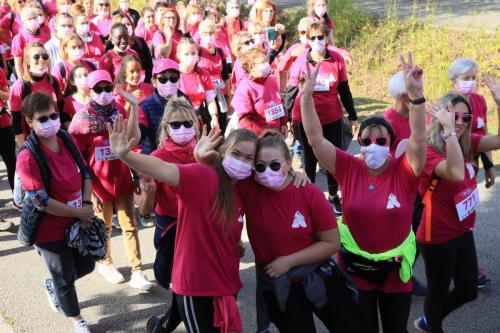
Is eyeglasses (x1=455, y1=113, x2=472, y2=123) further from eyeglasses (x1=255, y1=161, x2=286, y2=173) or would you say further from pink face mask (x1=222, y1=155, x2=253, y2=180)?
pink face mask (x1=222, y1=155, x2=253, y2=180)

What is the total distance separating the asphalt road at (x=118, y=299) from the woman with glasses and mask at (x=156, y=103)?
1271 millimetres

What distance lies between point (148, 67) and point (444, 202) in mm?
5611

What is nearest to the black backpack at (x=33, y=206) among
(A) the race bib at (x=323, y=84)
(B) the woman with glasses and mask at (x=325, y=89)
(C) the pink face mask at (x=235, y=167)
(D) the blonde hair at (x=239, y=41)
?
(C) the pink face mask at (x=235, y=167)

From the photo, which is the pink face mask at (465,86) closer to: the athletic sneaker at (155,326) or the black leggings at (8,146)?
the athletic sneaker at (155,326)

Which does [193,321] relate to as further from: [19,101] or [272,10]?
[272,10]

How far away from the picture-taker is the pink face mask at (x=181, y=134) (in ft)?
14.2

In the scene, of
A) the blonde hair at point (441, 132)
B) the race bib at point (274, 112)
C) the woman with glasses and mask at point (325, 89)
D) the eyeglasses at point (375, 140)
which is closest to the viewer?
the eyeglasses at point (375, 140)

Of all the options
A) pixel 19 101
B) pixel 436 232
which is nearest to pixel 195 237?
pixel 436 232

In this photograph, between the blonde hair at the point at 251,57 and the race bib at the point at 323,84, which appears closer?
the blonde hair at the point at 251,57

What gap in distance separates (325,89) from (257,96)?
3.11 feet

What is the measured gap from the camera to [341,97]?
709 centimetres

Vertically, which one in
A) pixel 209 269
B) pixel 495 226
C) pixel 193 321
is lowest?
pixel 495 226

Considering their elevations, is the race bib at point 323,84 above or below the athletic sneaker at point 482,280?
above

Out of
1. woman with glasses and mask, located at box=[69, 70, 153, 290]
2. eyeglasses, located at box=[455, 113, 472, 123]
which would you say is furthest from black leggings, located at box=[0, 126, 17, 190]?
eyeglasses, located at box=[455, 113, 472, 123]
